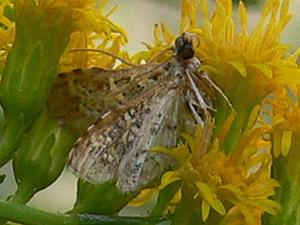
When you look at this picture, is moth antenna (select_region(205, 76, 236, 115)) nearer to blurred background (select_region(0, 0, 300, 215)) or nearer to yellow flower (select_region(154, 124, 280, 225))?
yellow flower (select_region(154, 124, 280, 225))

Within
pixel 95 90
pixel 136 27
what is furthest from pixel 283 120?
pixel 136 27

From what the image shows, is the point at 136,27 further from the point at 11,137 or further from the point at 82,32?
the point at 11,137

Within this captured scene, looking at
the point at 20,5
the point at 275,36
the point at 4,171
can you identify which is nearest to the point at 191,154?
the point at 275,36

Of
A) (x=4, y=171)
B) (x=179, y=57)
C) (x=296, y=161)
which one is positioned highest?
(x=179, y=57)

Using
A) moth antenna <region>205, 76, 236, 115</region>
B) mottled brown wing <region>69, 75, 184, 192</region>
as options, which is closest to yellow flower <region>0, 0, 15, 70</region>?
mottled brown wing <region>69, 75, 184, 192</region>

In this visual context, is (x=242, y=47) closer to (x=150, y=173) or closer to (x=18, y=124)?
(x=150, y=173)
